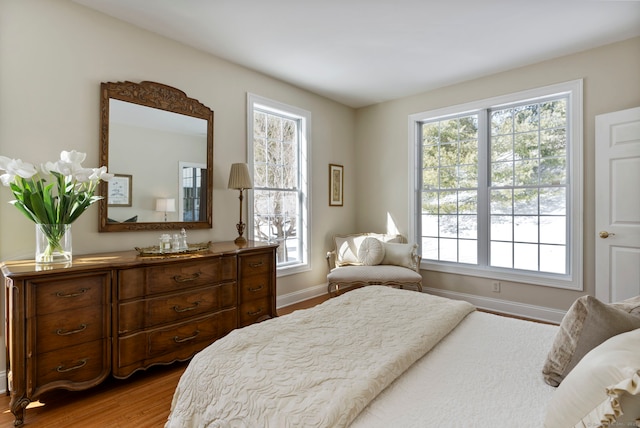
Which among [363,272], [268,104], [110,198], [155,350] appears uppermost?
[268,104]

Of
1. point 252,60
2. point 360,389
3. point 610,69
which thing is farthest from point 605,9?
point 360,389

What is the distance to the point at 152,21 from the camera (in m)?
2.72

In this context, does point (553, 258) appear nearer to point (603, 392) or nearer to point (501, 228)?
point (501, 228)

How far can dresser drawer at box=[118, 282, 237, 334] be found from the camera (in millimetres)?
2217

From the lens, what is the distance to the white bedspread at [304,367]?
1.00 m

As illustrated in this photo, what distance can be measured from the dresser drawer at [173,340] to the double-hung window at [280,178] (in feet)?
3.77

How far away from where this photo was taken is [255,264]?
3039mm

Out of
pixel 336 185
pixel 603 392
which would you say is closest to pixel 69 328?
pixel 603 392

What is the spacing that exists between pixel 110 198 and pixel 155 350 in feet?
4.01

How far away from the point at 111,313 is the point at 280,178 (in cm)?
238

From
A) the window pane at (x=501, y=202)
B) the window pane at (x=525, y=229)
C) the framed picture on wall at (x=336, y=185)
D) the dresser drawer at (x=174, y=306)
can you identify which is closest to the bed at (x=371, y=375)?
the dresser drawer at (x=174, y=306)

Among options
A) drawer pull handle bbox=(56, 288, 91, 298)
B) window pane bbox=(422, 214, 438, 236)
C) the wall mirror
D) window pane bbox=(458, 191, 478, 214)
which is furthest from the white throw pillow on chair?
drawer pull handle bbox=(56, 288, 91, 298)

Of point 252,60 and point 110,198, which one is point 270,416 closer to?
point 110,198

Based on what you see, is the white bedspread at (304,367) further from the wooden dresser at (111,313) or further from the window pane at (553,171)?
the window pane at (553,171)
